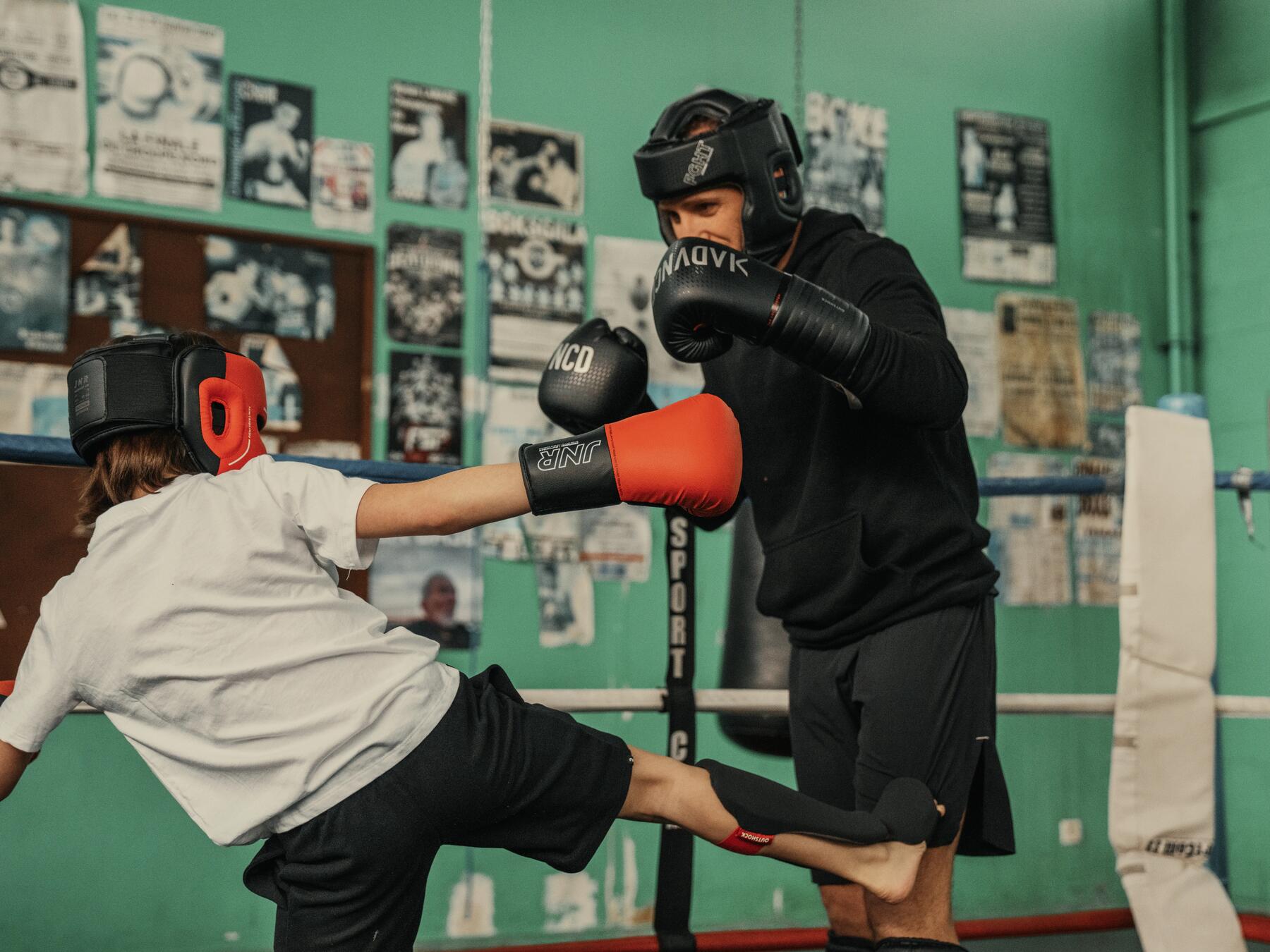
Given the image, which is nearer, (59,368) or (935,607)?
(935,607)

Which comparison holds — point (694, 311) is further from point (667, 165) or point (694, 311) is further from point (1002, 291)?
point (1002, 291)

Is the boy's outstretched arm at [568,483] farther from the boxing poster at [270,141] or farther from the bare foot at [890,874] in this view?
the boxing poster at [270,141]

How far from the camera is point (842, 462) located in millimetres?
1410

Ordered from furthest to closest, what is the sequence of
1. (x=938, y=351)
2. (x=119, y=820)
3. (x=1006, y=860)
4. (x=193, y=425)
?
(x=1006, y=860), (x=119, y=820), (x=938, y=351), (x=193, y=425)

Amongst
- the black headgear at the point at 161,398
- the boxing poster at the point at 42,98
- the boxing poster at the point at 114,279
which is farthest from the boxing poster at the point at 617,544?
the black headgear at the point at 161,398

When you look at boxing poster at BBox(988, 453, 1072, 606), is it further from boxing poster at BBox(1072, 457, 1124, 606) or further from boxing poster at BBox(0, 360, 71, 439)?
boxing poster at BBox(0, 360, 71, 439)

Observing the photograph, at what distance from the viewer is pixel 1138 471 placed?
6.77 ft

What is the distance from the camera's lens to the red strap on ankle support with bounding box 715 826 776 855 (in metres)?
1.26

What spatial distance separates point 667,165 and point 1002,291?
2153 mm

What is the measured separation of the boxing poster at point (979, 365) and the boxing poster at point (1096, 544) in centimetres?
32

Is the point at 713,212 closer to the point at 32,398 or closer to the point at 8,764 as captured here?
the point at 8,764

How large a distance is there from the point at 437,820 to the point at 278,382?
1.62 metres

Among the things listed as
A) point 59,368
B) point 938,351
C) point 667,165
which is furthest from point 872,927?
point 59,368

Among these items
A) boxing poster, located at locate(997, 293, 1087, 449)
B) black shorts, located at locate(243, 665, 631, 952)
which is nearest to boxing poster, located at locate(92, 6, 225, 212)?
black shorts, located at locate(243, 665, 631, 952)
